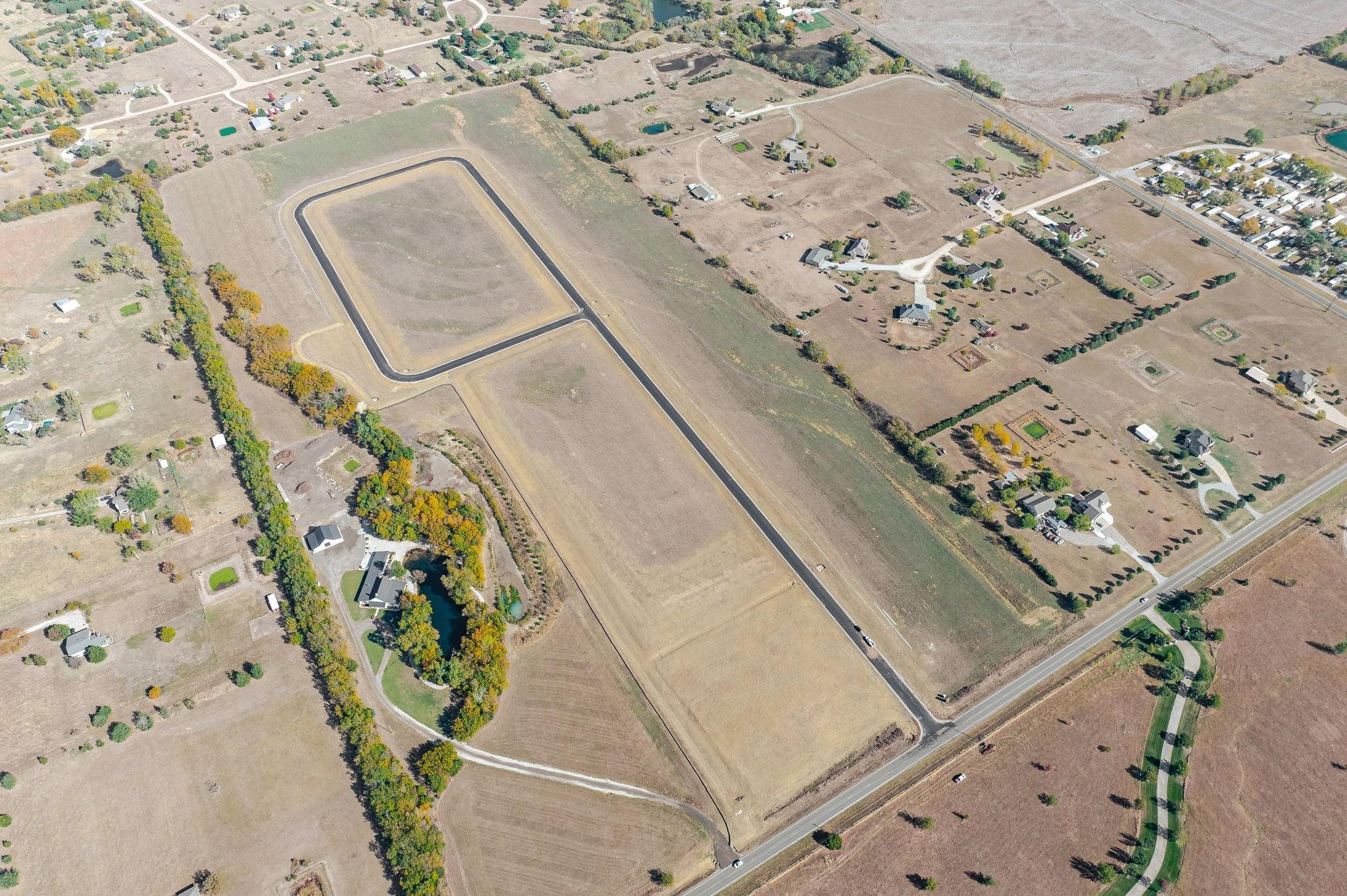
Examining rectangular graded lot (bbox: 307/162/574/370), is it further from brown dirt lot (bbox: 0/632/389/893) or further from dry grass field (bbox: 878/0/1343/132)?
dry grass field (bbox: 878/0/1343/132)

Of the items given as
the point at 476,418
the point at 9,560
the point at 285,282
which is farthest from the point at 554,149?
the point at 9,560

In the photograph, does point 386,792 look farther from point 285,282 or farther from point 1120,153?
point 1120,153

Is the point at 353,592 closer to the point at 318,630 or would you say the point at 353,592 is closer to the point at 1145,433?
the point at 318,630

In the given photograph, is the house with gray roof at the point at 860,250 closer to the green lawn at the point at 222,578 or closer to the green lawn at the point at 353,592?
the green lawn at the point at 353,592

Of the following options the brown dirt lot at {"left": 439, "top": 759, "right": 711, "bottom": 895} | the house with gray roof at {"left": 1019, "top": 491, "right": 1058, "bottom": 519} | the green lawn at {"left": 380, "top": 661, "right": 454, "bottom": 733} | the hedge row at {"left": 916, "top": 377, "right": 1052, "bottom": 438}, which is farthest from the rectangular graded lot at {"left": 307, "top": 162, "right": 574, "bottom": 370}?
the house with gray roof at {"left": 1019, "top": 491, "right": 1058, "bottom": 519}


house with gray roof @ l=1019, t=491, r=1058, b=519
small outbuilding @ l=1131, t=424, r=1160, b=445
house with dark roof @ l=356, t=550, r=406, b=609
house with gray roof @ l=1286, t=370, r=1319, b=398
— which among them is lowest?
house with dark roof @ l=356, t=550, r=406, b=609

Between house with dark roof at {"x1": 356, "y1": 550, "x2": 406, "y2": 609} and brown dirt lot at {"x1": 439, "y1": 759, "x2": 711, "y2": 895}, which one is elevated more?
house with dark roof at {"x1": 356, "y1": 550, "x2": 406, "y2": 609}
